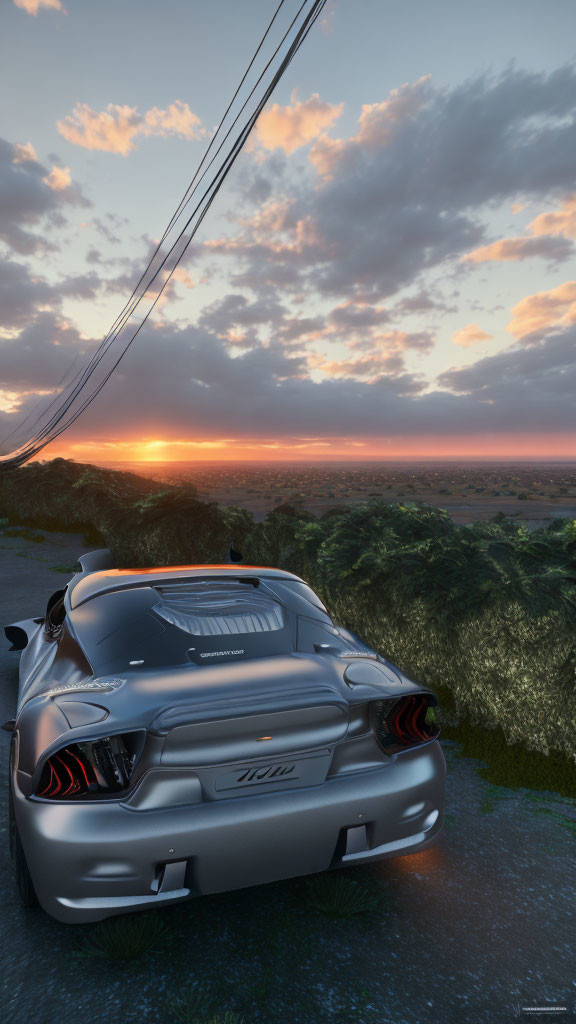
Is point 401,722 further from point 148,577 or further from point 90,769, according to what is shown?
point 148,577

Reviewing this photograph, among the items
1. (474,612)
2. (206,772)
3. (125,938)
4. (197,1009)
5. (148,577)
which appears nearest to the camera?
(197,1009)

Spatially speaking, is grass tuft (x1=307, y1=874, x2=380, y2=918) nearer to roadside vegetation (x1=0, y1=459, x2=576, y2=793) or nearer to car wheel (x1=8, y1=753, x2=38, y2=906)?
car wheel (x1=8, y1=753, x2=38, y2=906)

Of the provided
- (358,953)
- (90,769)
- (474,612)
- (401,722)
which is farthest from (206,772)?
(474,612)

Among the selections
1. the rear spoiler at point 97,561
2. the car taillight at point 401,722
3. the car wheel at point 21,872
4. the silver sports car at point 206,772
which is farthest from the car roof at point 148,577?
the car taillight at point 401,722

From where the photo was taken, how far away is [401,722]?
2.55 metres

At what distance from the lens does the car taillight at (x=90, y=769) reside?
2129 millimetres

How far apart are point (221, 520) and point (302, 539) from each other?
12.2 ft

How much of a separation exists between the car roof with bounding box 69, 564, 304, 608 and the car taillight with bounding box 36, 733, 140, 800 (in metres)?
1.20

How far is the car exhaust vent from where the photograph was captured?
2881 millimetres

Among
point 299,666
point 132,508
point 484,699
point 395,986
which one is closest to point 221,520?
point 132,508

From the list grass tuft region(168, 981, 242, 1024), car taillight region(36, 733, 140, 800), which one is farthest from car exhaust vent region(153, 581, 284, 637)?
grass tuft region(168, 981, 242, 1024)

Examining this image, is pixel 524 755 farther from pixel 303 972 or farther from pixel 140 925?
pixel 140 925

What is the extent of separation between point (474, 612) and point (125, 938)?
313 cm

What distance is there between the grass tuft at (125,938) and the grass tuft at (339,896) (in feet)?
2.30
